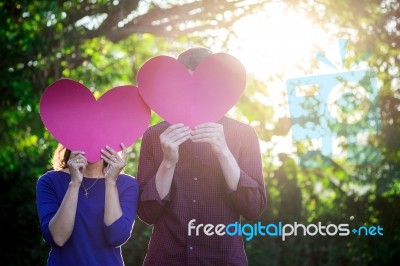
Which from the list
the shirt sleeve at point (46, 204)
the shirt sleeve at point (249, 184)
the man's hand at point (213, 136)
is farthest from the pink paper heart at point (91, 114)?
the shirt sleeve at point (249, 184)

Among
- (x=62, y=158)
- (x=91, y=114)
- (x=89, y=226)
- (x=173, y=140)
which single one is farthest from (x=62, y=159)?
(x=173, y=140)

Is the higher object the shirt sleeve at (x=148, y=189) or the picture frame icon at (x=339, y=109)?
the shirt sleeve at (x=148, y=189)

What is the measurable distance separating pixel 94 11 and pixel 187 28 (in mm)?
1066

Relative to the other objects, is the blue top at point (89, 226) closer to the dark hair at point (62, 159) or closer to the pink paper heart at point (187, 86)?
the dark hair at point (62, 159)

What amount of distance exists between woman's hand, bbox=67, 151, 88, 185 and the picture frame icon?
12.1 ft

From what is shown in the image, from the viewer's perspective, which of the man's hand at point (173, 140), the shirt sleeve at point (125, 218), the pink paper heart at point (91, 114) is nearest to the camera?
the man's hand at point (173, 140)

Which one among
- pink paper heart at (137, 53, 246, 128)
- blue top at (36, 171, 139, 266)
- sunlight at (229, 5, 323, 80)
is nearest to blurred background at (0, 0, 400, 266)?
sunlight at (229, 5, 323, 80)

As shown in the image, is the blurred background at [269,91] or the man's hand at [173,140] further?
the blurred background at [269,91]

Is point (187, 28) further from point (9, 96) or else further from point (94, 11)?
point (9, 96)

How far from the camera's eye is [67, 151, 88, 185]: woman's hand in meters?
2.32

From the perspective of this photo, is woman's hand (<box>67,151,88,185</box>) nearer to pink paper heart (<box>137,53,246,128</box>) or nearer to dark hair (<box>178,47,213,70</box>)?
pink paper heart (<box>137,53,246,128</box>)

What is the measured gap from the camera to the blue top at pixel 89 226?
2357 mm

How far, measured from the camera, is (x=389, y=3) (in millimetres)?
6105

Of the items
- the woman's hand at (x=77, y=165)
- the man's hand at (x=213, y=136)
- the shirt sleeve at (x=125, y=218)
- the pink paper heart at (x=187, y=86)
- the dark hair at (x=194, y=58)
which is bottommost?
the shirt sleeve at (x=125, y=218)
